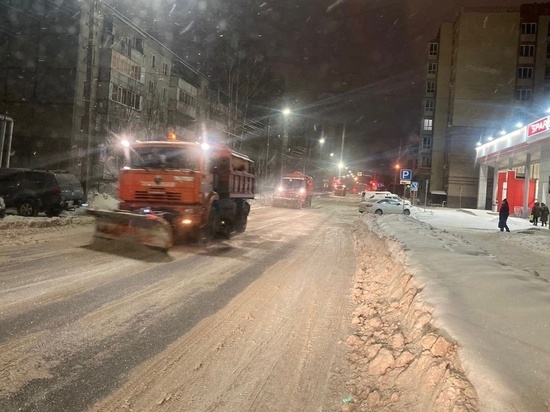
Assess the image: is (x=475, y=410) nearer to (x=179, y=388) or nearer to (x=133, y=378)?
(x=179, y=388)

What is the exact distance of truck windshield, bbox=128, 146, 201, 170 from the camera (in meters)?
12.2

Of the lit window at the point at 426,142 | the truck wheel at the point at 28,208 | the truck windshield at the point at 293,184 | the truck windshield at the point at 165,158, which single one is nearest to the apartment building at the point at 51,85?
the truck windshield at the point at 293,184

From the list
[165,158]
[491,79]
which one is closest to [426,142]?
[491,79]

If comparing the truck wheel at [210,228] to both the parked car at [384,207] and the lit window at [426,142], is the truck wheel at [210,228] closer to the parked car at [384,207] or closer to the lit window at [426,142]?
the parked car at [384,207]

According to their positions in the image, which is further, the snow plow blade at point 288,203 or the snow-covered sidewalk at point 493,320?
the snow plow blade at point 288,203

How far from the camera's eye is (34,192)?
18.1m

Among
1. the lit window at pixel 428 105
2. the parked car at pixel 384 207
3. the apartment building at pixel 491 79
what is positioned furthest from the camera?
the lit window at pixel 428 105

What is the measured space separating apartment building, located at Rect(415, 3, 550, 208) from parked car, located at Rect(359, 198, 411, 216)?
3407 centimetres

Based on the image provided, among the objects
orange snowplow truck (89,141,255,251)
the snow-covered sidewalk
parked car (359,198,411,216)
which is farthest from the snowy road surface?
parked car (359,198,411,216)

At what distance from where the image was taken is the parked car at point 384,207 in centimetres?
3228

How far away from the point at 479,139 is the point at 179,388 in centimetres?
6822

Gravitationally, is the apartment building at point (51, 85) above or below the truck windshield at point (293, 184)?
above

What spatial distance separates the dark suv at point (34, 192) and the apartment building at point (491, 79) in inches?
2184

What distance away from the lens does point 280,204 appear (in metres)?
35.8
